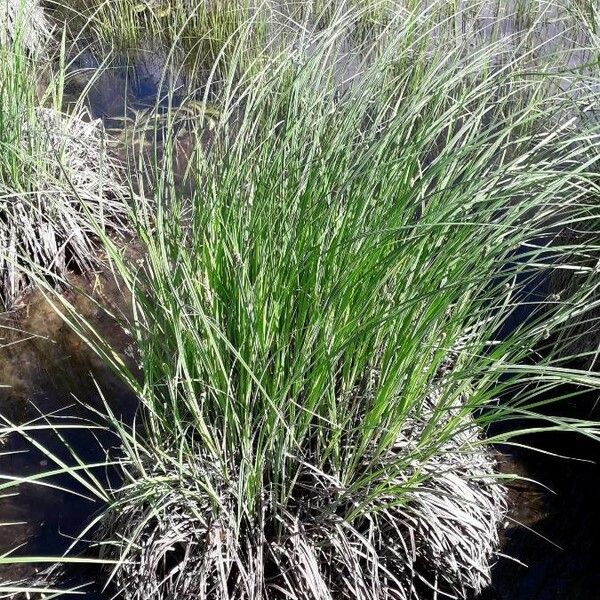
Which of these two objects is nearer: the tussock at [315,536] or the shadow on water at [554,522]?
the tussock at [315,536]

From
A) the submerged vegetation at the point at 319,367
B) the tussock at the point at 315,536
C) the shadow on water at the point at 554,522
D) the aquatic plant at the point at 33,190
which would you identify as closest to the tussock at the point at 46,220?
the aquatic plant at the point at 33,190

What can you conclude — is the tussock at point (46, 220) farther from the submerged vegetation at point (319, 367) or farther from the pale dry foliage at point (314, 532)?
the pale dry foliage at point (314, 532)

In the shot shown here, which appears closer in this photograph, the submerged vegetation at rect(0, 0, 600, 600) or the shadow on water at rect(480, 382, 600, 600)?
the submerged vegetation at rect(0, 0, 600, 600)

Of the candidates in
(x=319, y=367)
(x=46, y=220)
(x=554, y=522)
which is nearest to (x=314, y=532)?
(x=319, y=367)

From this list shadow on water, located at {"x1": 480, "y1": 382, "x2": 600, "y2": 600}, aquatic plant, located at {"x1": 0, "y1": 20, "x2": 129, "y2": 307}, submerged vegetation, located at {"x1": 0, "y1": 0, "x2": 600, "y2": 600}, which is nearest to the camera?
submerged vegetation, located at {"x1": 0, "y1": 0, "x2": 600, "y2": 600}

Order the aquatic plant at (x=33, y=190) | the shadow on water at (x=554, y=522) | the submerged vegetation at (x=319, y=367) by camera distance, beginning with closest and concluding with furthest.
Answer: the submerged vegetation at (x=319, y=367) → the shadow on water at (x=554, y=522) → the aquatic plant at (x=33, y=190)

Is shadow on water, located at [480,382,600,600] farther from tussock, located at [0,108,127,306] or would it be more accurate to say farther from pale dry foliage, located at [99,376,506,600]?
tussock, located at [0,108,127,306]

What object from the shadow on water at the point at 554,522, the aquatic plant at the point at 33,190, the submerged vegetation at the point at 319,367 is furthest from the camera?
the aquatic plant at the point at 33,190

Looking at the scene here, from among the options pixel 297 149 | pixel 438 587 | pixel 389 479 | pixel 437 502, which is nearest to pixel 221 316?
pixel 297 149

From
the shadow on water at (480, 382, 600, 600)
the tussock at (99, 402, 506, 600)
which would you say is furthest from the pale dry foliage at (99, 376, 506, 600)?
the shadow on water at (480, 382, 600, 600)

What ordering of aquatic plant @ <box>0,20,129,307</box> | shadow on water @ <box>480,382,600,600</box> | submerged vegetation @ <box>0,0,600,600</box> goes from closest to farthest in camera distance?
submerged vegetation @ <box>0,0,600,600</box>
shadow on water @ <box>480,382,600,600</box>
aquatic plant @ <box>0,20,129,307</box>

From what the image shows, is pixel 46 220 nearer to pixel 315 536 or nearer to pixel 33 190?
pixel 33 190

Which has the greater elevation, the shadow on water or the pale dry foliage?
the pale dry foliage

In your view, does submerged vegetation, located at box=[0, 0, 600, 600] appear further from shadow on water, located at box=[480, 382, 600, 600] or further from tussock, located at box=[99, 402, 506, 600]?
shadow on water, located at box=[480, 382, 600, 600]
